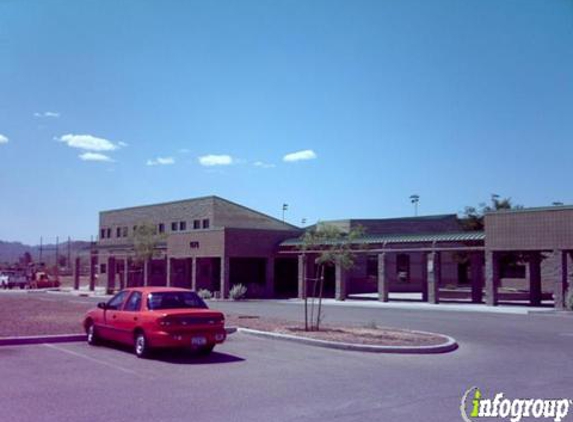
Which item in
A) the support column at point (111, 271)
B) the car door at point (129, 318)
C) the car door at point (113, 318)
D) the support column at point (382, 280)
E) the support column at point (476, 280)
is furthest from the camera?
the support column at point (111, 271)

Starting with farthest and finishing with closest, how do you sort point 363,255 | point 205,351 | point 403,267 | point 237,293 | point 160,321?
1. point 403,267
2. point 363,255
3. point 237,293
4. point 205,351
5. point 160,321

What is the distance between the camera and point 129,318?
13797 mm

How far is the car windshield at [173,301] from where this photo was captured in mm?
13703

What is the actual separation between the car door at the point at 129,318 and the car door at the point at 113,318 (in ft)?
0.19

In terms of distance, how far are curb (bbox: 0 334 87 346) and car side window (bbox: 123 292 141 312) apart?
2438 mm

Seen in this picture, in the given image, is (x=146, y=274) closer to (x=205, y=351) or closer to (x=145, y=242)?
(x=145, y=242)

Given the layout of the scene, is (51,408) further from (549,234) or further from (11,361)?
(549,234)

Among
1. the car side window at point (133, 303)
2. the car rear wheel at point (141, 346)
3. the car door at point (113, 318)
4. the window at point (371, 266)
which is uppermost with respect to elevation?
the window at point (371, 266)

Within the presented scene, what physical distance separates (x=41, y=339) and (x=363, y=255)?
4171 centimetres

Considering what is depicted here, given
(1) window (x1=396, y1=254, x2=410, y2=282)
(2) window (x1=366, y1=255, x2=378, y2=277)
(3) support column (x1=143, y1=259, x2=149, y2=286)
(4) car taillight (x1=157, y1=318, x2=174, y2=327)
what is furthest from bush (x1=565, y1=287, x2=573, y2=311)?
(3) support column (x1=143, y1=259, x2=149, y2=286)

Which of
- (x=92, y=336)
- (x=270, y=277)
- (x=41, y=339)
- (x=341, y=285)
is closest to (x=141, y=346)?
(x=92, y=336)

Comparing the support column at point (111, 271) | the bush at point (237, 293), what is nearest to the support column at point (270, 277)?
the bush at point (237, 293)

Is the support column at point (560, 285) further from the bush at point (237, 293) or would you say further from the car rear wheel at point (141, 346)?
the car rear wheel at point (141, 346)

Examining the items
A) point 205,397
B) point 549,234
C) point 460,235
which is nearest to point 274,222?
point 460,235
